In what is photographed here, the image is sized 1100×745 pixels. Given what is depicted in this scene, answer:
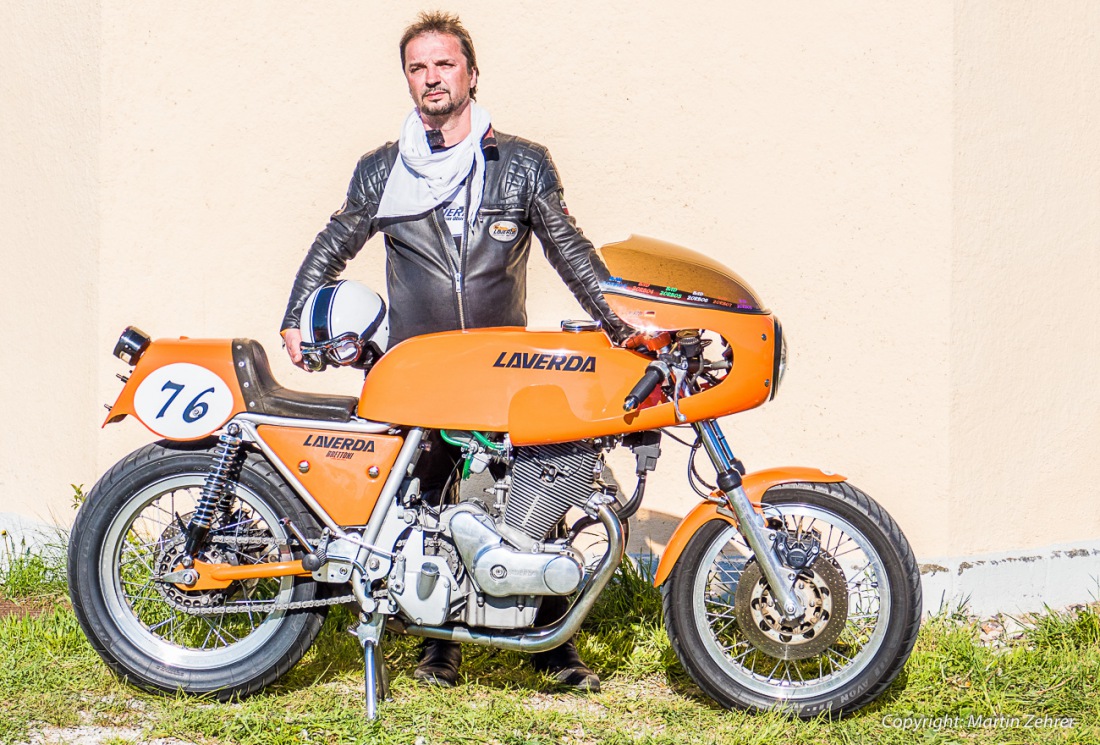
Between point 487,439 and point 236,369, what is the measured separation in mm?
836

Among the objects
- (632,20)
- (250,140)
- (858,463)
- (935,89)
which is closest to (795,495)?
(858,463)

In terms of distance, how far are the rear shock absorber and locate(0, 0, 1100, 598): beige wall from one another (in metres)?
1.33

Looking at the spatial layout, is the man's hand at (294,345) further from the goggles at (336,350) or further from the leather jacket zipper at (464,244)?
the leather jacket zipper at (464,244)

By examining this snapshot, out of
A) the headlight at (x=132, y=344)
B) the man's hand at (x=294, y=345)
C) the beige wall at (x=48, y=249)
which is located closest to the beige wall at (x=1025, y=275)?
the man's hand at (x=294, y=345)

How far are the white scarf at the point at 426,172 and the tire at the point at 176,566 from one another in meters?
0.97

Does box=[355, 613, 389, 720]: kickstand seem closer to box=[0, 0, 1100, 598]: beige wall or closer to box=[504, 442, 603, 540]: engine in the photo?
box=[504, 442, 603, 540]: engine

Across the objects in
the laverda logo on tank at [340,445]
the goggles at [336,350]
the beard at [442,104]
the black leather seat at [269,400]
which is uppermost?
the beard at [442,104]

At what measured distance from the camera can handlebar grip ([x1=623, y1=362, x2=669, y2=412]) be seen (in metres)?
3.17

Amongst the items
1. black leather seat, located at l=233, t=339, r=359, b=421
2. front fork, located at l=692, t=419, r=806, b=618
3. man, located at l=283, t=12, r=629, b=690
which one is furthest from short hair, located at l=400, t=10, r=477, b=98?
front fork, located at l=692, t=419, r=806, b=618

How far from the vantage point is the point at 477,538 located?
3.37 metres

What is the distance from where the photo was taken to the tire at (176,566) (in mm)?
3516

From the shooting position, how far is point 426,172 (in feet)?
11.9

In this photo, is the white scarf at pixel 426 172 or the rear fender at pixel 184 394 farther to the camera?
the white scarf at pixel 426 172

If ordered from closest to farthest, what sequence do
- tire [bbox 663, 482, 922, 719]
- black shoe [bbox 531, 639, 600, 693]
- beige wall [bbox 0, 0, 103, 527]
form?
tire [bbox 663, 482, 922, 719]
black shoe [bbox 531, 639, 600, 693]
beige wall [bbox 0, 0, 103, 527]
